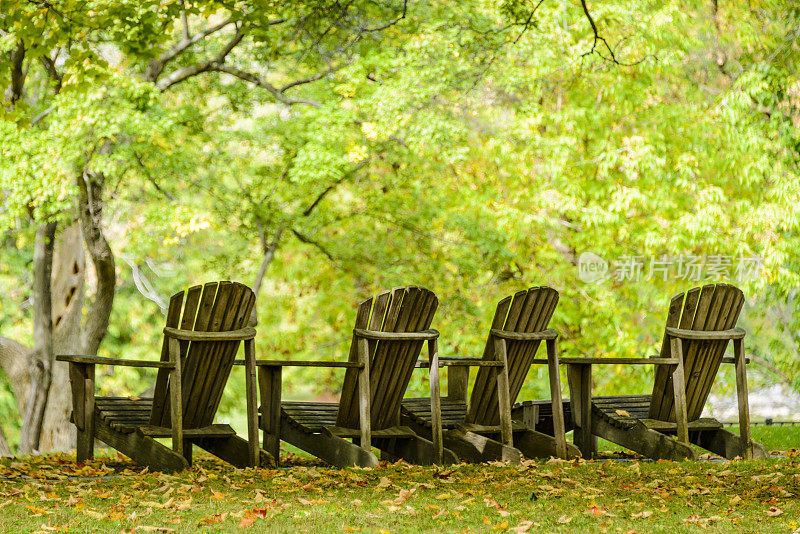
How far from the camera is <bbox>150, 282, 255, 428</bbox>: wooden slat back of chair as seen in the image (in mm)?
5629

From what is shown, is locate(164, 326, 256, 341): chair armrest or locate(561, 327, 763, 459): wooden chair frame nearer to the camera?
locate(164, 326, 256, 341): chair armrest

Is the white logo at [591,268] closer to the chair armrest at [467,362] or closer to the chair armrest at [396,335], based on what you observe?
the chair armrest at [467,362]

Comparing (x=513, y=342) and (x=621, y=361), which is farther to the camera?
(x=513, y=342)

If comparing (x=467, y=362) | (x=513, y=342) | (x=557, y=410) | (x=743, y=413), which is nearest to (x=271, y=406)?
(x=467, y=362)

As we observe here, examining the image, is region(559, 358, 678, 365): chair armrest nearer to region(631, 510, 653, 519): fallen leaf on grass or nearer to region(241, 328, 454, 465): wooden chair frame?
region(241, 328, 454, 465): wooden chair frame

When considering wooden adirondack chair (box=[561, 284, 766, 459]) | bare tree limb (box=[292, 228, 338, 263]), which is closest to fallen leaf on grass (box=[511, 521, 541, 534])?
wooden adirondack chair (box=[561, 284, 766, 459])

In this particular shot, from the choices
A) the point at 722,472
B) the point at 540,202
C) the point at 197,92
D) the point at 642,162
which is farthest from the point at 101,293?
the point at 722,472

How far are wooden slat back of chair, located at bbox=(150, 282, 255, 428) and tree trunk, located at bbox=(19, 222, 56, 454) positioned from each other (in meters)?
8.02

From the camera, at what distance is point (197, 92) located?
50.1 ft

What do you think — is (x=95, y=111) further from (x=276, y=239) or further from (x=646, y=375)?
(x=646, y=375)

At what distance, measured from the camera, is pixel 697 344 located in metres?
6.77

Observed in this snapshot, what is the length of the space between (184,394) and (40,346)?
8287 millimetres

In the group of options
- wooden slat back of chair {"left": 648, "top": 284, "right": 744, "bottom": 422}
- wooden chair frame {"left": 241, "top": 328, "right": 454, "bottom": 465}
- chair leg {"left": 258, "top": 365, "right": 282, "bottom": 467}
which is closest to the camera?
wooden chair frame {"left": 241, "top": 328, "right": 454, "bottom": 465}

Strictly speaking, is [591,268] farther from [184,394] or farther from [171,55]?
[184,394]
